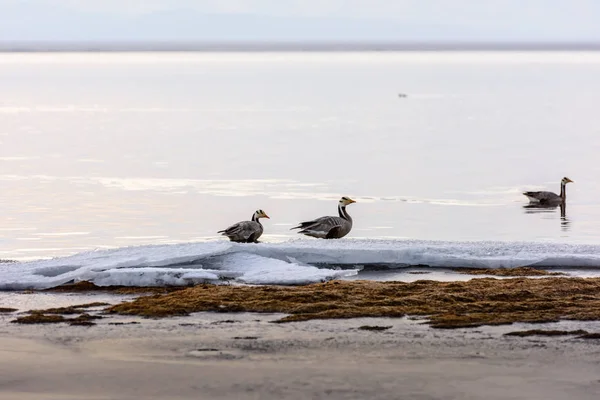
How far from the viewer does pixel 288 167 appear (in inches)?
1577

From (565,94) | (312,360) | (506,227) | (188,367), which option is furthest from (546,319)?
(565,94)

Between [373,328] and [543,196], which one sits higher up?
[543,196]

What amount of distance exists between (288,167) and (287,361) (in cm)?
2813

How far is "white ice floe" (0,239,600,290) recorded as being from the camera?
16.2 metres

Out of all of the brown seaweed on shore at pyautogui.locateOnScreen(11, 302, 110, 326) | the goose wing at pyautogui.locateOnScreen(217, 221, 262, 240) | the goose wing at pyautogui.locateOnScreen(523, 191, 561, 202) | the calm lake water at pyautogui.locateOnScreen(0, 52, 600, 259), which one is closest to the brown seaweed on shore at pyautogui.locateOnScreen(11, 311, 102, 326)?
the brown seaweed on shore at pyautogui.locateOnScreen(11, 302, 110, 326)

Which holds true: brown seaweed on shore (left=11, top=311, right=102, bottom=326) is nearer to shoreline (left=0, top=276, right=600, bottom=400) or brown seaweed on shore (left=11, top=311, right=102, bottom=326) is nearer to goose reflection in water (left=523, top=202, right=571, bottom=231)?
shoreline (left=0, top=276, right=600, bottom=400)

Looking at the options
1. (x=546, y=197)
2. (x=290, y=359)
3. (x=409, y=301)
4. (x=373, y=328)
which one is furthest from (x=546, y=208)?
(x=290, y=359)

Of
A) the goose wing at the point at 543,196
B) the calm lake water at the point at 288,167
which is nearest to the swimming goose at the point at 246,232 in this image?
the calm lake water at the point at 288,167

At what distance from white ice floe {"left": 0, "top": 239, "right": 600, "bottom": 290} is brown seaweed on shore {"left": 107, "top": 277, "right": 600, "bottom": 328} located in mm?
778

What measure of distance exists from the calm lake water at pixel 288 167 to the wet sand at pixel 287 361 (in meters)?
9.29

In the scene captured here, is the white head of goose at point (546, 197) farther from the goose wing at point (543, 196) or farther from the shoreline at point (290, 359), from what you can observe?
the shoreline at point (290, 359)

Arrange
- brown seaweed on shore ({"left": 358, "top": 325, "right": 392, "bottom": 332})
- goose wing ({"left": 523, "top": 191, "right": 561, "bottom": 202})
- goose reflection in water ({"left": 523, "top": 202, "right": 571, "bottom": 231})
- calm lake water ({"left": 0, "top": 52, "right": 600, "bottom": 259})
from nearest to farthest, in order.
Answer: brown seaweed on shore ({"left": 358, "top": 325, "right": 392, "bottom": 332}) → calm lake water ({"left": 0, "top": 52, "right": 600, "bottom": 259}) → goose reflection in water ({"left": 523, "top": 202, "right": 571, "bottom": 231}) → goose wing ({"left": 523, "top": 191, "right": 561, "bottom": 202})

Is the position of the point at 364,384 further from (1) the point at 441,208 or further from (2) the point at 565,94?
(2) the point at 565,94

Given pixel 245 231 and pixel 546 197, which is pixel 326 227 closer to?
pixel 245 231
